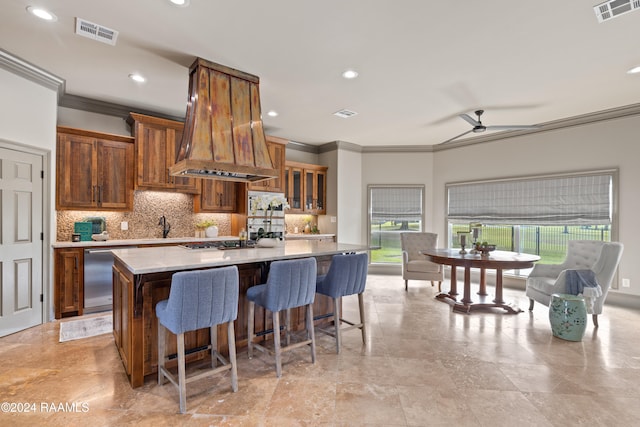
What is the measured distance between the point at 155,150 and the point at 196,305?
11.3ft

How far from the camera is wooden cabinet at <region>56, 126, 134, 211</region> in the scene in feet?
13.7

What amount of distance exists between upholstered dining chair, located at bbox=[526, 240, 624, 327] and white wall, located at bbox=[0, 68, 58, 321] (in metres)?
5.98

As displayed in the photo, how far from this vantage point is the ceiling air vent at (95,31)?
8.93 feet

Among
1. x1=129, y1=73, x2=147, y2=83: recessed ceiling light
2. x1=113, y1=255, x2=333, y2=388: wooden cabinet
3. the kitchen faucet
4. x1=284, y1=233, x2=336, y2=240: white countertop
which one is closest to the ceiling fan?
x1=284, y1=233, x2=336, y2=240: white countertop

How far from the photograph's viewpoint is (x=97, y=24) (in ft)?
8.95

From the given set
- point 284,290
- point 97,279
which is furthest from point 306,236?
point 284,290

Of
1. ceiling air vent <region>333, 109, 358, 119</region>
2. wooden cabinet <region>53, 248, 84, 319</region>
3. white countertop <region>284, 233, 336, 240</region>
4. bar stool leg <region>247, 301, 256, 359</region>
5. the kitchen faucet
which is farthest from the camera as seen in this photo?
white countertop <region>284, 233, 336, 240</region>

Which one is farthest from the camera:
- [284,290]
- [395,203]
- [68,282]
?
[395,203]

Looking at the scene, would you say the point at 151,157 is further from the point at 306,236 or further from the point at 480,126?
the point at 480,126

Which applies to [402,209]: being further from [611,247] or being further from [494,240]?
[611,247]

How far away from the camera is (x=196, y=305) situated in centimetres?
215

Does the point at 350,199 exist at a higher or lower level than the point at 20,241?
higher

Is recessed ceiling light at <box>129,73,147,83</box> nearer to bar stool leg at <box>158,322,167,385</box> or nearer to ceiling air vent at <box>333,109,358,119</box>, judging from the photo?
ceiling air vent at <box>333,109,358,119</box>

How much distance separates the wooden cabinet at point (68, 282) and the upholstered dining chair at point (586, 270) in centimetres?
571
